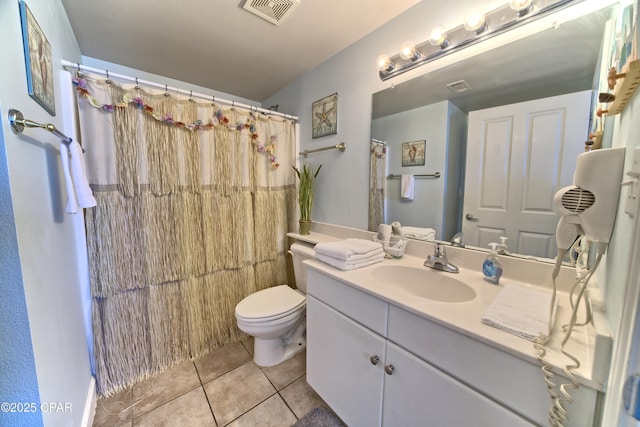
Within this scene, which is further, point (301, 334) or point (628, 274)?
point (301, 334)

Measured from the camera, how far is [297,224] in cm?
212

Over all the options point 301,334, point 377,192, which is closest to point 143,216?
point 301,334

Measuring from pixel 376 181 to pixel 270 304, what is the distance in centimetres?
107

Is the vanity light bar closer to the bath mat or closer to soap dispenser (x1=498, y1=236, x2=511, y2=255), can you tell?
soap dispenser (x1=498, y1=236, x2=511, y2=255)

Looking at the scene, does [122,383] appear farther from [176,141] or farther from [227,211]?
[176,141]

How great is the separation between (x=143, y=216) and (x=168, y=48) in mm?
1170

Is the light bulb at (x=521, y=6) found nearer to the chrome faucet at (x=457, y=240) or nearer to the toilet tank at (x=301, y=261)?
the chrome faucet at (x=457, y=240)

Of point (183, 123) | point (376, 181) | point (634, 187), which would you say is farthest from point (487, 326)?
point (183, 123)

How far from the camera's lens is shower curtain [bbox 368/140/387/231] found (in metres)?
1.47

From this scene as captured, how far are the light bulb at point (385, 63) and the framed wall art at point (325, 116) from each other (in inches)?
16.6

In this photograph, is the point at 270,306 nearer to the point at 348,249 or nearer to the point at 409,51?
the point at 348,249

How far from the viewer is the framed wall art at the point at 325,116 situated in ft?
5.64

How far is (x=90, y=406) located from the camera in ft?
3.92

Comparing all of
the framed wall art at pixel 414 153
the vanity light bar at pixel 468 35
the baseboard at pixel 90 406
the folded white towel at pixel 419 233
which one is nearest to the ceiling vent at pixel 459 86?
the vanity light bar at pixel 468 35
